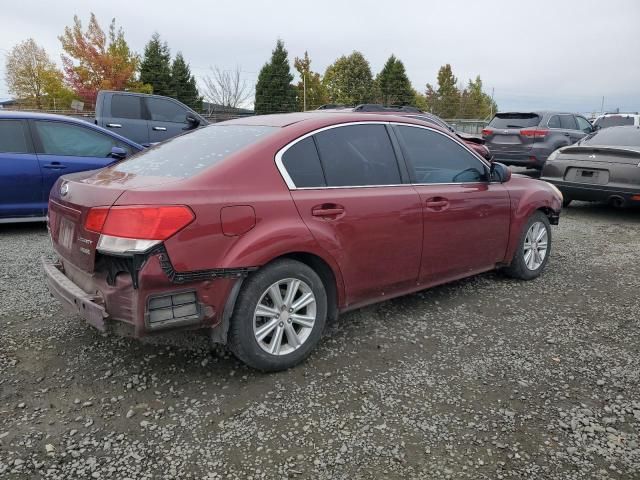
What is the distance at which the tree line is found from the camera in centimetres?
2777

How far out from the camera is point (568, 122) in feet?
42.1

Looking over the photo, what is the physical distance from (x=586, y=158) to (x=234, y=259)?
7.04 m

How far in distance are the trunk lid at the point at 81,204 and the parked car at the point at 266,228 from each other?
0.01m

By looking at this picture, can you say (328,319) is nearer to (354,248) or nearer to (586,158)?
(354,248)

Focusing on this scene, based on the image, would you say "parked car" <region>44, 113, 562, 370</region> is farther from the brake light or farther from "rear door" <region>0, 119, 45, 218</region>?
the brake light

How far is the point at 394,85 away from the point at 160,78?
593 inches

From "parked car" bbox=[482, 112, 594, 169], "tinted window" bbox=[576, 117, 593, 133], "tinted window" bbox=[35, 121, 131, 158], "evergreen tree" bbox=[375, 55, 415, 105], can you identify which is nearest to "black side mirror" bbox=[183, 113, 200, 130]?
"tinted window" bbox=[35, 121, 131, 158]

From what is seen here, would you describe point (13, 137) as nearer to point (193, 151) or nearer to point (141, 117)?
point (193, 151)

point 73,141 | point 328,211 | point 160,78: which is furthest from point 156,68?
point 328,211

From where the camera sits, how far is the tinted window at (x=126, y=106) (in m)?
10.6

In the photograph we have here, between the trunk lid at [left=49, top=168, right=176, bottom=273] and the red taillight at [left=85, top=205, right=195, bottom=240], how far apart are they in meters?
0.10

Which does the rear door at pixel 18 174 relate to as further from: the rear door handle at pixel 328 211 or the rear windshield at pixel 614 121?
the rear windshield at pixel 614 121

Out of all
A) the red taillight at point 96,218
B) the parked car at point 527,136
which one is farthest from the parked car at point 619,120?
the red taillight at point 96,218

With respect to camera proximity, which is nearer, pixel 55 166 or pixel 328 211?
pixel 328 211
